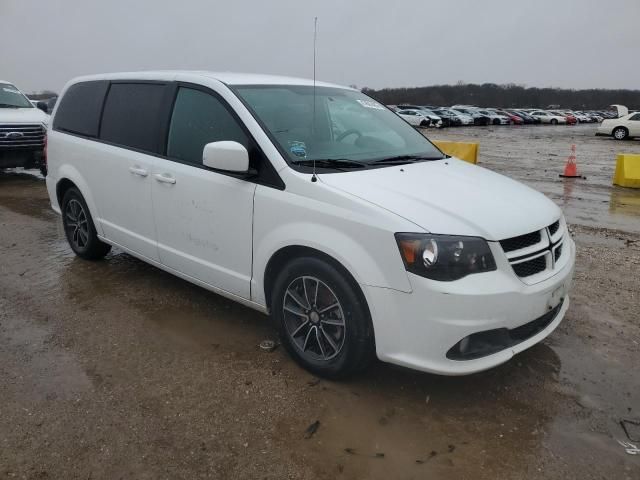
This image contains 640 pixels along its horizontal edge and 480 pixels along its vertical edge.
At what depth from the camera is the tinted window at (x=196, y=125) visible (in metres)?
3.72

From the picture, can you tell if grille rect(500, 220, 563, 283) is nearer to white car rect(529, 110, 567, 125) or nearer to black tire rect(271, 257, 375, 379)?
black tire rect(271, 257, 375, 379)

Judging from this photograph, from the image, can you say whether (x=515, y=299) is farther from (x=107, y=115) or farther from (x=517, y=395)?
(x=107, y=115)

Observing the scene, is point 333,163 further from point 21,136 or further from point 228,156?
point 21,136

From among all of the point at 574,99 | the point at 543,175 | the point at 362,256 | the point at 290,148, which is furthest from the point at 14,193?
the point at 574,99

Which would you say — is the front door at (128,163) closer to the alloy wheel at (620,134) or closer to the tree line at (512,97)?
the alloy wheel at (620,134)

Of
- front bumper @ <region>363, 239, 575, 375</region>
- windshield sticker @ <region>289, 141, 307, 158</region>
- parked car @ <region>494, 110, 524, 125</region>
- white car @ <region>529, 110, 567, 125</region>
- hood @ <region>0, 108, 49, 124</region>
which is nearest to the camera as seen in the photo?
front bumper @ <region>363, 239, 575, 375</region>

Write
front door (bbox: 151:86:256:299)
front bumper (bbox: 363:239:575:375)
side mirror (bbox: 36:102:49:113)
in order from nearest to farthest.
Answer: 1. front bumper (bbox: 363:239:575:375)
2. front door (bbox: 151:86:256:299)
3. side mirror (bbox: 36:102:49:113)

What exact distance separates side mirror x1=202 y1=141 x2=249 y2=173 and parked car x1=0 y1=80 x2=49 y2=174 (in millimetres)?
8513

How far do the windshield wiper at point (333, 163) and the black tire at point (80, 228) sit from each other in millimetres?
2661

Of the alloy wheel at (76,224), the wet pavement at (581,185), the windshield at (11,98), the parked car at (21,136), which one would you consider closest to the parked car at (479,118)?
the wet pavement at (581,185)

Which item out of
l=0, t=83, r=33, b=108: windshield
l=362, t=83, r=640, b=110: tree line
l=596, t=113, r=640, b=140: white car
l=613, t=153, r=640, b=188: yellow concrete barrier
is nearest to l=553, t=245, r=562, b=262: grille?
l=613, t=153, r=640, b=188: yellow concrete barrier

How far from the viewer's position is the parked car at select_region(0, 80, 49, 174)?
10117 millimetres

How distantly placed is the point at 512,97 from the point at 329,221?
341 feet

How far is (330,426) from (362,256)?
919mm
